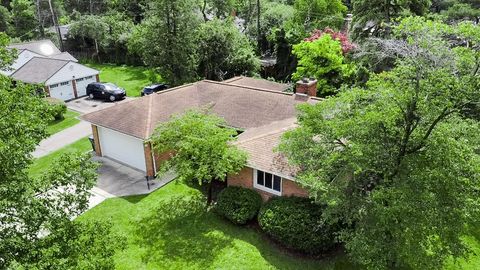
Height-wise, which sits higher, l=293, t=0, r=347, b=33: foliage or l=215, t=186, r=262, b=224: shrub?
l=293, t=0, r=347, b=33: foliage

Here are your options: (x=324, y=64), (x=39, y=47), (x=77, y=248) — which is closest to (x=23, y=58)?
(x=39, y=47)

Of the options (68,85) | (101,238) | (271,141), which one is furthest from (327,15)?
(101,238)

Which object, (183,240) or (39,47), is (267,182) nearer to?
(183,240)

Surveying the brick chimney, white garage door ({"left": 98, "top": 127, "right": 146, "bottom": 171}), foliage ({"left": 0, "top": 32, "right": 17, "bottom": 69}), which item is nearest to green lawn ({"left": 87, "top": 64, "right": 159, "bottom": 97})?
white garage door ({"left": 98, "top": 127, "right": 146, "bottom": 171})

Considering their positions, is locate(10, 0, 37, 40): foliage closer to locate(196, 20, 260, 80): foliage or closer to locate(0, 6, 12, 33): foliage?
locate(0, 6, 12, 33): foliage

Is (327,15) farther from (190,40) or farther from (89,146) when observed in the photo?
(89,146)
